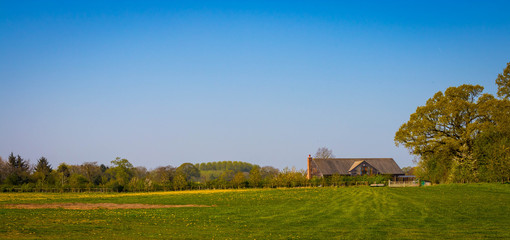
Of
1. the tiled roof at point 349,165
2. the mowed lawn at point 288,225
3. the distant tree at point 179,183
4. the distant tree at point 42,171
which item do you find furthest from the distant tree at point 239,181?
the mowed lawn at point 288,225

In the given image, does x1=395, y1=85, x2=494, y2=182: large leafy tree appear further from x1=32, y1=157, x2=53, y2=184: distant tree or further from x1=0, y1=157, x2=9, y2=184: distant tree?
x1=0, y1=157, x2=9, y2=184: distant tree

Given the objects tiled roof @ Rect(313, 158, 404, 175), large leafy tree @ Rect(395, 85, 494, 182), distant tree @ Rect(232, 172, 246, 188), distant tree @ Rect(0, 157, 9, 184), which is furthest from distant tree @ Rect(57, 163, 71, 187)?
large leafy tree @ Rect(395, 85, 494, 182)

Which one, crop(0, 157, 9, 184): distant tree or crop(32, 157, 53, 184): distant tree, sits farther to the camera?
crop(0, 157, 9, 184): distant tree

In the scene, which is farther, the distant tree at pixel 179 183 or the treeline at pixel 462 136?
the distant tree at pixel 179 183

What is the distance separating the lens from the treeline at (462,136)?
50219 mm

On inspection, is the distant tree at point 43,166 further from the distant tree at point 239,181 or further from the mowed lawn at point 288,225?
the mowed lawn at point 288,225

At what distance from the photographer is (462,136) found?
5444 centimetres

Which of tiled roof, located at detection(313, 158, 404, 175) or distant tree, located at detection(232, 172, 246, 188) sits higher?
tiled roof, located at detection(313, 158, 404, 175)

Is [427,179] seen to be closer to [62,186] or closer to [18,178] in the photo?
[62,186]

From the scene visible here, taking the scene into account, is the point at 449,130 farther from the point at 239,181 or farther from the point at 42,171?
the point at 42,171

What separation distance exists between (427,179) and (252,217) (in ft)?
165

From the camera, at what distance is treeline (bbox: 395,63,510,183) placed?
5022cm

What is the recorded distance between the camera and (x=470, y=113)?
2136 inches

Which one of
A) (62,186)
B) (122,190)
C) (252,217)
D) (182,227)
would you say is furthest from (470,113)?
(62,186)
